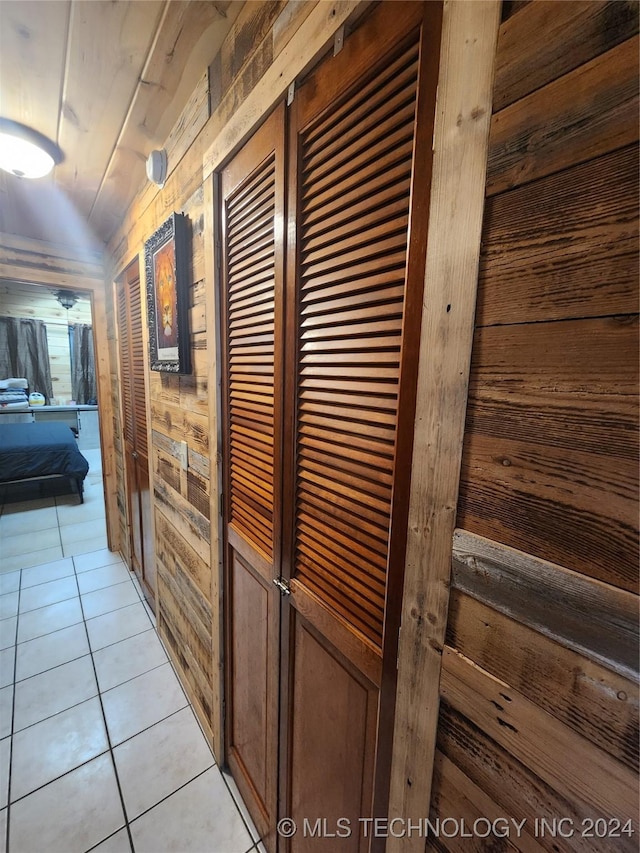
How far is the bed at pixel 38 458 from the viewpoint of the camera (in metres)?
3.77

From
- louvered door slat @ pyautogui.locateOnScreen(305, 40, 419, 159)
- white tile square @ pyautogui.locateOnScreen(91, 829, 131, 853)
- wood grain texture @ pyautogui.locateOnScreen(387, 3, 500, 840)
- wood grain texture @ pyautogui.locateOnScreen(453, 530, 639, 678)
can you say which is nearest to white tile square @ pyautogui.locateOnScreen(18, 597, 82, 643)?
white tile square @ pyautogui.locateOnScreen(91, 829, 131, 853)

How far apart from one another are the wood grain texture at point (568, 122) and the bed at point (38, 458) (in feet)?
15.9

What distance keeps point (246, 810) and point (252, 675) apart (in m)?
0.64

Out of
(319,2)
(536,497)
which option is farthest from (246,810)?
(319,2)

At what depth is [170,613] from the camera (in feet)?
6.15

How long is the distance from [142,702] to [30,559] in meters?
2.02

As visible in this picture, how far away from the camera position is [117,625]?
7.29 feet

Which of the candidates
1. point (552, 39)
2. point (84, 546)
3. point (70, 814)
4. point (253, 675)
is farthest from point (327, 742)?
point (84, 546)

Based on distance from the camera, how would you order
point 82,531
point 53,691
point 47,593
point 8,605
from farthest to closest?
1. point 82,531
2. point 47,593
3. point 8,605
4. point 53,691

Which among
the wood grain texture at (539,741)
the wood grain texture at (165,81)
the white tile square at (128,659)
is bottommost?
the white tile square at (128,659)

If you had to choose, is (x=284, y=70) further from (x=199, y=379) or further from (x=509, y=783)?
(x=509, y=783)

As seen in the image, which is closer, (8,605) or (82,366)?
(8,605)

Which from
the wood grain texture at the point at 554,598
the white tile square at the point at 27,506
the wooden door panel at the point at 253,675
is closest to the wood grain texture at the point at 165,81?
the wood grain texture at the point at 554,598

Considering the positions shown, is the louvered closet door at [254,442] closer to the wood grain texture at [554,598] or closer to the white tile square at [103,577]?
the wood grain texture at [554,598]
